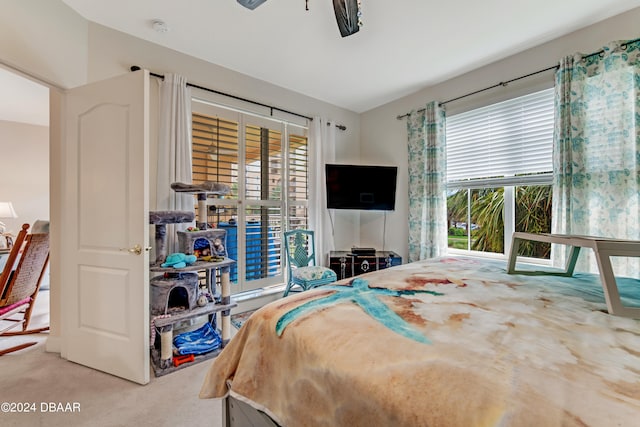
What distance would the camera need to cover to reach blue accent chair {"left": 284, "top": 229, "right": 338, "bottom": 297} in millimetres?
2961

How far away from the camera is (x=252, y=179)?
3.16 meters

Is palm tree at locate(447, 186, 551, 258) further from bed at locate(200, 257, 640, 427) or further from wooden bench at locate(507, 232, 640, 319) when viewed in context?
wooden bench at locate(507, 232, 640, 319)

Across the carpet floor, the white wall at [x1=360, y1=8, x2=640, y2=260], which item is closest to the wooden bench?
the white wall at [x1=360, y1=8, x2=640, y2=260]

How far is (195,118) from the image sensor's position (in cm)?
276

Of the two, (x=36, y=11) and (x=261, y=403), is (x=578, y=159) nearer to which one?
(x=261, y=403)

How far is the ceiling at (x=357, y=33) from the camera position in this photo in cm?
200

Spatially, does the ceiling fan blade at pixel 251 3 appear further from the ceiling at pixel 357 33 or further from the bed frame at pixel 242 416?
the bed frame at pixel 242 416

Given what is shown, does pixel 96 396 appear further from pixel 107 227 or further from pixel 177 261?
pixel 107 227

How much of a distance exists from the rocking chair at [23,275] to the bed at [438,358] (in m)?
2.43

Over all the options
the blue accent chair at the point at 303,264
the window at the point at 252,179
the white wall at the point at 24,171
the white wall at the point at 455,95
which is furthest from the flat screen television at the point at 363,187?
the white wall at the point at 24,171

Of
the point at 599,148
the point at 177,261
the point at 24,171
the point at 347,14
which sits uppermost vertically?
the point at 347,14

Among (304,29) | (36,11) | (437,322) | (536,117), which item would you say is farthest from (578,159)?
(36,11)

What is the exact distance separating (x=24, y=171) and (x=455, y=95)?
6.66m

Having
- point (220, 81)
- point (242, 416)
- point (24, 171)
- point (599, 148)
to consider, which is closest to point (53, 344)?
point (242, 416)
